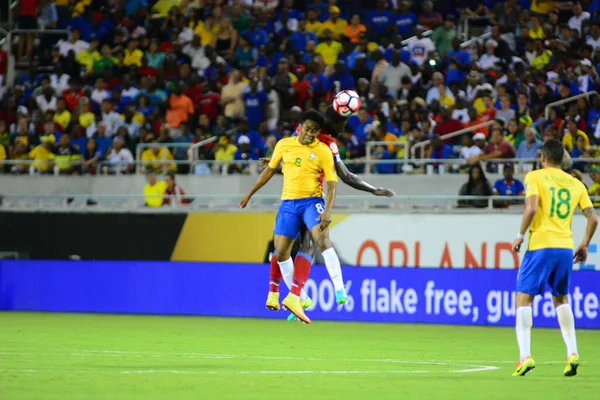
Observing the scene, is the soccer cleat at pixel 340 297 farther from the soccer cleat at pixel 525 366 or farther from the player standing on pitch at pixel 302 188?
the soccer cleat at pixel 525 366

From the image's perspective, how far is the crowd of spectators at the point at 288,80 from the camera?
24016 mm

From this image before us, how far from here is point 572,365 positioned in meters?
11.5

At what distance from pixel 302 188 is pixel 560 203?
4.01 meters

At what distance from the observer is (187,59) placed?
93.6 feet

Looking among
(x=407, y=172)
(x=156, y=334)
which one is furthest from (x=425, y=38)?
(x=156, y=334)

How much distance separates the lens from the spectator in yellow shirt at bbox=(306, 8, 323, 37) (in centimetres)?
2769

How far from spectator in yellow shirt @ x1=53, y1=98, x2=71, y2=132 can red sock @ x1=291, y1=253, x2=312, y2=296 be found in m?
13.9

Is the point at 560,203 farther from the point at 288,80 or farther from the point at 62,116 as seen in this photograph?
the point at 62,116

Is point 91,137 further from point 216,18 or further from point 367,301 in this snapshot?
point 367,301

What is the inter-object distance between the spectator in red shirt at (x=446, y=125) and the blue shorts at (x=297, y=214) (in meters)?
9.71

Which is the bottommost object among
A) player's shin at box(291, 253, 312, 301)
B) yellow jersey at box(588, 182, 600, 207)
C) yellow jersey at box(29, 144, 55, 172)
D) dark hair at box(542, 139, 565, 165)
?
player's shin at box(291, 253, 312, 301)

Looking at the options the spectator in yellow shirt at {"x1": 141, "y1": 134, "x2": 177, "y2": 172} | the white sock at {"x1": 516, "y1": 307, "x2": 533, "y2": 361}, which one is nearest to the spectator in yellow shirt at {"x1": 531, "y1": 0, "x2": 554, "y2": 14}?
the spectator in yellow shirt at {"x1": 141, "y1": 134, "x2": 177, "y2": 172}

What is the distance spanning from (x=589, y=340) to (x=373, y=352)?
13.6ft

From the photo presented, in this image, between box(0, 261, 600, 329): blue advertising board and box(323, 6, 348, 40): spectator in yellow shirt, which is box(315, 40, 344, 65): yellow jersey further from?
box(0, 261, 600, 329): blue advertising board
